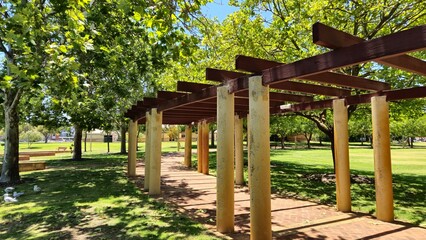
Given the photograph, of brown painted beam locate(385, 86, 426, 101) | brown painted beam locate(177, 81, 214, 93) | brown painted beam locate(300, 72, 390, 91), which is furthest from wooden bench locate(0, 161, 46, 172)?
brown painted beam locate(385, 86, 426, 101)

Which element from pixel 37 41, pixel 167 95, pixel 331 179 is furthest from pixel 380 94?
pixel 37 41

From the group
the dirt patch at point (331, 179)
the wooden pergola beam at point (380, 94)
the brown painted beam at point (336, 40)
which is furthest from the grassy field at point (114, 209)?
the brown painted beam at point (336, 40)

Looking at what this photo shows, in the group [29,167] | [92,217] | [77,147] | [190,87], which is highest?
[190,87]

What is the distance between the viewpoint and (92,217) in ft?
23.2

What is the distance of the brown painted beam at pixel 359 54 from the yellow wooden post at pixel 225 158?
51.3 inches

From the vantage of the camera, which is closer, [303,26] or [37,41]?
[37,41]

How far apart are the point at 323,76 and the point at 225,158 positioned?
241 centimetres

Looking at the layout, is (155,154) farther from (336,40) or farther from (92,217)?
(336,40)

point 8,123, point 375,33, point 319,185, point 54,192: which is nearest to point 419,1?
point 375,33

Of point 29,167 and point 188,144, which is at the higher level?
point 188,144

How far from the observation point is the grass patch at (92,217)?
5.86 meters

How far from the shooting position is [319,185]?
11773mm

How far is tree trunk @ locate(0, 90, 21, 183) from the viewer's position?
485 inches

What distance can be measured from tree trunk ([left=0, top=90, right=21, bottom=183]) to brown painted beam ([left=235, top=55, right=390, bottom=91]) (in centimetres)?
1112
